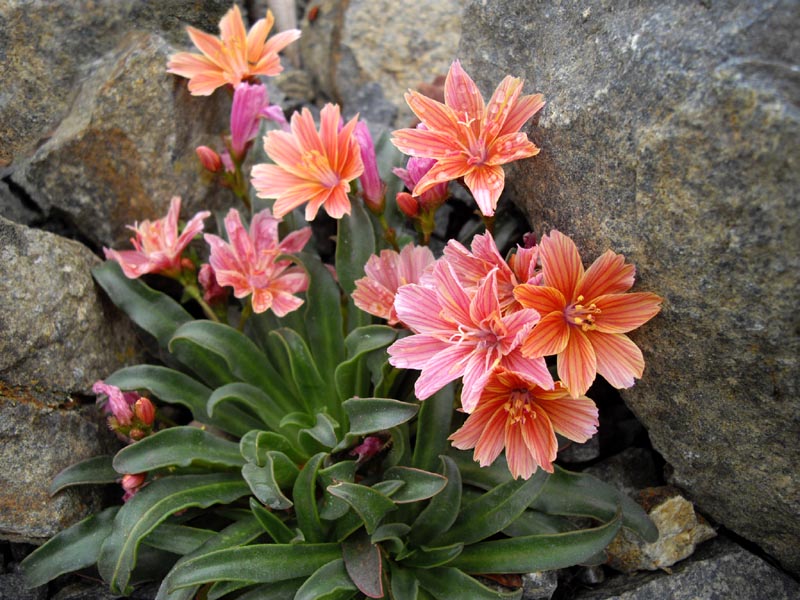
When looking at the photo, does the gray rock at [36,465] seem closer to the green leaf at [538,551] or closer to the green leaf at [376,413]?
the green leaf at [376,413]

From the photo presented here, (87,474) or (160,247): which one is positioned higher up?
(160,247)

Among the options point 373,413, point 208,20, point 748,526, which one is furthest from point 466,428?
point 208,20

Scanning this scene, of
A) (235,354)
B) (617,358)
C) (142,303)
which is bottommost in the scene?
(235,354)

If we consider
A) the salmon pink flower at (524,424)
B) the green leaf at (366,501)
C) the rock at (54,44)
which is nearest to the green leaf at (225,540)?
the green leaf at (366,501)

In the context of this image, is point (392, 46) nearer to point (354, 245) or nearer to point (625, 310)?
point (354, 245)

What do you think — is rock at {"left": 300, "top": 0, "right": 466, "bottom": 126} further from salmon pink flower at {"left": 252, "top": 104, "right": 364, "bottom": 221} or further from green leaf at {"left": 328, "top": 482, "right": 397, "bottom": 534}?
green leaf at {"left": 328, "top": 482, "right": 397, "bottom": 534}

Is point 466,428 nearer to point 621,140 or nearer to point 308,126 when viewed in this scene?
point 621,140

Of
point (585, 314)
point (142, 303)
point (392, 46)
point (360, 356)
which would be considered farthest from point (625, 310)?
point (392, 46)
